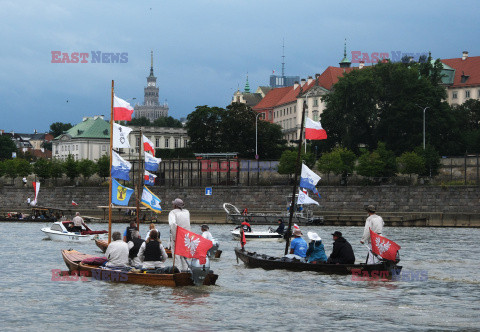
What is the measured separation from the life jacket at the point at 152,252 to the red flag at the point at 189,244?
2401 mm

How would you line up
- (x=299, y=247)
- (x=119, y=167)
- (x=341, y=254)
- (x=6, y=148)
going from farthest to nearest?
(x=6, y=148) → (x=119, y=167) → (x=299, y=247) → (x=341, y=254)

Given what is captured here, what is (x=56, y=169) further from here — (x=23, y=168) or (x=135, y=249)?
(x=135, y=249)

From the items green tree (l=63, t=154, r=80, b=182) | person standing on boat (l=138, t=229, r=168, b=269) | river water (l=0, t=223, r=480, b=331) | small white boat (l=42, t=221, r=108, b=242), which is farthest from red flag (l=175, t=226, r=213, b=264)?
green tree (l=63, t=154, r=80, b=182)

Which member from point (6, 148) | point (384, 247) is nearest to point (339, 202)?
point (384, 247)

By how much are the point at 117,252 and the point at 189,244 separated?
363cm

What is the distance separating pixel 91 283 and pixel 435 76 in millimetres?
107525

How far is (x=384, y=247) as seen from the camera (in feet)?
107

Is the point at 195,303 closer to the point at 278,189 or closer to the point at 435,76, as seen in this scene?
the point at 278,189

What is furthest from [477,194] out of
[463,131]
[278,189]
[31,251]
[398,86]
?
[31,251]

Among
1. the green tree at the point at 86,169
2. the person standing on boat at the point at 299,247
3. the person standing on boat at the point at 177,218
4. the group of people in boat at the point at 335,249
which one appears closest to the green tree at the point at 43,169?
the green tree at the point at 86,169

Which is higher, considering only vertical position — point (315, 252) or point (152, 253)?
point (152, 253)

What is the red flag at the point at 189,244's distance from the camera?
27703 millimetres

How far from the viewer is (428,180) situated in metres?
100

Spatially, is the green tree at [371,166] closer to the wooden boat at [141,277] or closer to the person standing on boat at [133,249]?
the wooden boat at [141,277]
